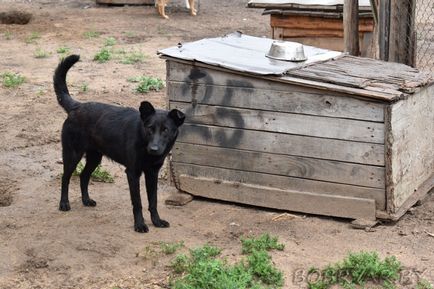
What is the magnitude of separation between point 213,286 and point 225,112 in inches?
77.6

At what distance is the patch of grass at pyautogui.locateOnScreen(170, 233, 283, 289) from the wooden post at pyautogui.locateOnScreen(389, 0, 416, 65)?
3003 millimetres

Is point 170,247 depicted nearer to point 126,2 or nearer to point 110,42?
point 110,42

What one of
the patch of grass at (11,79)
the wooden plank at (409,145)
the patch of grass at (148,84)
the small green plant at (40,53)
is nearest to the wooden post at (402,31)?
the wooden plank at (409,145)

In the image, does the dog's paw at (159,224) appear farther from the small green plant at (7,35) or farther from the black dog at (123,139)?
the small green plant at (7,35)

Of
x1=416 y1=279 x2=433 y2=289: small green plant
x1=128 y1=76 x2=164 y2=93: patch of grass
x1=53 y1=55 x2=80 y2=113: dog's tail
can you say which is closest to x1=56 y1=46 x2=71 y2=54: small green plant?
x1=128 y1=76 x2=164 y2=93: patch of grass

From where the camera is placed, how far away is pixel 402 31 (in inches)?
292

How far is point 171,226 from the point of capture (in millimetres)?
6016

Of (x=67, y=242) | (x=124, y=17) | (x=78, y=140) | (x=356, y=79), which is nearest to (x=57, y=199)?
(x=78, y=140)

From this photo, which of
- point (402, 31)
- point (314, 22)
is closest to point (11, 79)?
point (314, 22)

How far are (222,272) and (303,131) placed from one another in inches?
64.4

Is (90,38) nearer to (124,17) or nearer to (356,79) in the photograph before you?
(124,17)

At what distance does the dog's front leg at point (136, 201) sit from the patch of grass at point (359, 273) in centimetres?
144

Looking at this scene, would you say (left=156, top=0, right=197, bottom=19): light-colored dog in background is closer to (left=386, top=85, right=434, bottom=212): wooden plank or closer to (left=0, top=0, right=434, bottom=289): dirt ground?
(left=0, top=0, right=434, bottom=289): dirt ground

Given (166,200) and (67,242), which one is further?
(166,200)
